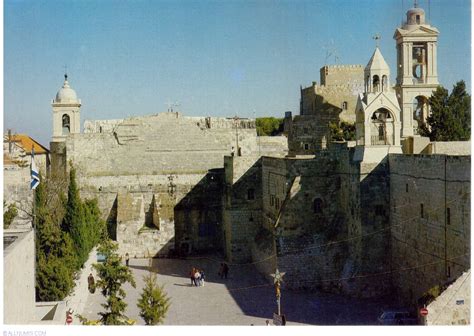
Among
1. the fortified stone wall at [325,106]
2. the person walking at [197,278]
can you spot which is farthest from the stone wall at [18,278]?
the fortified stone wall at [325,106]

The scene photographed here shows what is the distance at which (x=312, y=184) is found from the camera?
26.4 meters

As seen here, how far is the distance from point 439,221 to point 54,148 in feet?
79.8

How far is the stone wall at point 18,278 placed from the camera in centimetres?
1443

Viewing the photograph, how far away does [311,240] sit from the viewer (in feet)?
84.3

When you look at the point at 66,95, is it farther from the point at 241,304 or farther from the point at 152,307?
the point at 152,307

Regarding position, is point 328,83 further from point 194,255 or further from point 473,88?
point 473,88

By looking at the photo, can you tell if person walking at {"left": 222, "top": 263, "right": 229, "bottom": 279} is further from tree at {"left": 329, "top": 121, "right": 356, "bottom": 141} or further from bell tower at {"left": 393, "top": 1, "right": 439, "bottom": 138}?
tree at {"left": 329, "top": 121, "right": 356, "bottom": 141}

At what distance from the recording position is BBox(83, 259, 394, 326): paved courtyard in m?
21.1

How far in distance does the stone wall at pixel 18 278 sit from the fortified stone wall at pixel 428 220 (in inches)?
416

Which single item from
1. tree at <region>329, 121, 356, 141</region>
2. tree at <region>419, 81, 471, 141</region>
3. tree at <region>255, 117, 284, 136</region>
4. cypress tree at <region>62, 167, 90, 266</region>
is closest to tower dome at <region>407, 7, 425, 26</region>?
tree at <region>419, 81, 471, 141</region>

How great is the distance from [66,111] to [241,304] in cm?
2051

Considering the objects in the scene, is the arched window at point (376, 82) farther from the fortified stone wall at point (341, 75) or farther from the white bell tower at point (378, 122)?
the fortified stone wall at point (341, 75)

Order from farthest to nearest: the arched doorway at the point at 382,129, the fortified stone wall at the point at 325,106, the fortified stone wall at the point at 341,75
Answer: the fortified stone wall at the point at 341,75 → the fortified stone wall at the point at 325,106 → the arched doorway at the point at 382,129

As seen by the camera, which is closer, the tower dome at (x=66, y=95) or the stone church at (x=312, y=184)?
the stone church at (x=312, y=184)
